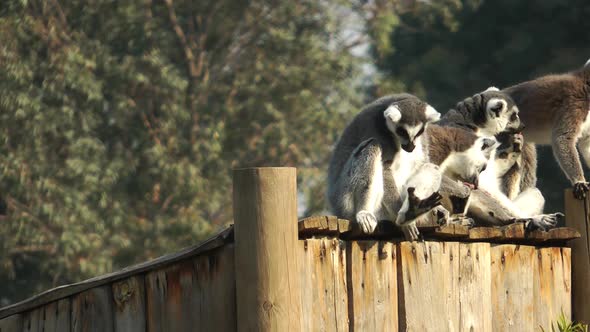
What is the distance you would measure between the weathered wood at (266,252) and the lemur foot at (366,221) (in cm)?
79

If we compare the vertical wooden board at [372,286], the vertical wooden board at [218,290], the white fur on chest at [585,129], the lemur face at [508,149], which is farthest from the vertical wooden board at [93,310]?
the white fur on chest at [585,129]

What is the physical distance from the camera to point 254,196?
532 centimetres

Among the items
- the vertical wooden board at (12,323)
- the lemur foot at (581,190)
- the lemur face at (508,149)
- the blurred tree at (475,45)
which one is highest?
the blurred tree at (475,45)

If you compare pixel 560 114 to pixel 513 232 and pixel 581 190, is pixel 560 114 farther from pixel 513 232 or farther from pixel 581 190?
pixel 513 232

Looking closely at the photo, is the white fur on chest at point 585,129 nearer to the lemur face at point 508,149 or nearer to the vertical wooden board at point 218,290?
the lemur face at point 508,149

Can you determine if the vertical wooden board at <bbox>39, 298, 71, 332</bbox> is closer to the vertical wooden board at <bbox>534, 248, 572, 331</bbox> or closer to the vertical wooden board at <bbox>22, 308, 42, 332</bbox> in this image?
the vertical wooden board at <bbox>22, 308, 42, 332</bbox>

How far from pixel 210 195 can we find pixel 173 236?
1.16 meters

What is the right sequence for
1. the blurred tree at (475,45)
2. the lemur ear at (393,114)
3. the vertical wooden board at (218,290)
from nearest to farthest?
the vertical wooden board at (218,290)
the lemur ear at (393,114)
the blurred tree at (475,45)

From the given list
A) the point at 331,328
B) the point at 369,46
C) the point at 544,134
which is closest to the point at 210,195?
the point at 369,46

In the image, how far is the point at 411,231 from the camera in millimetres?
6230

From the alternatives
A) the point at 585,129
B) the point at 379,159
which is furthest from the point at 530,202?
Result: the point at 379,159

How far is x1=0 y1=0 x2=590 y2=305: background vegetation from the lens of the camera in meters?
19.4

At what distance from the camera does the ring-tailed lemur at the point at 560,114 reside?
8.95 m

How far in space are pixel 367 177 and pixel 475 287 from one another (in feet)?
3.19
